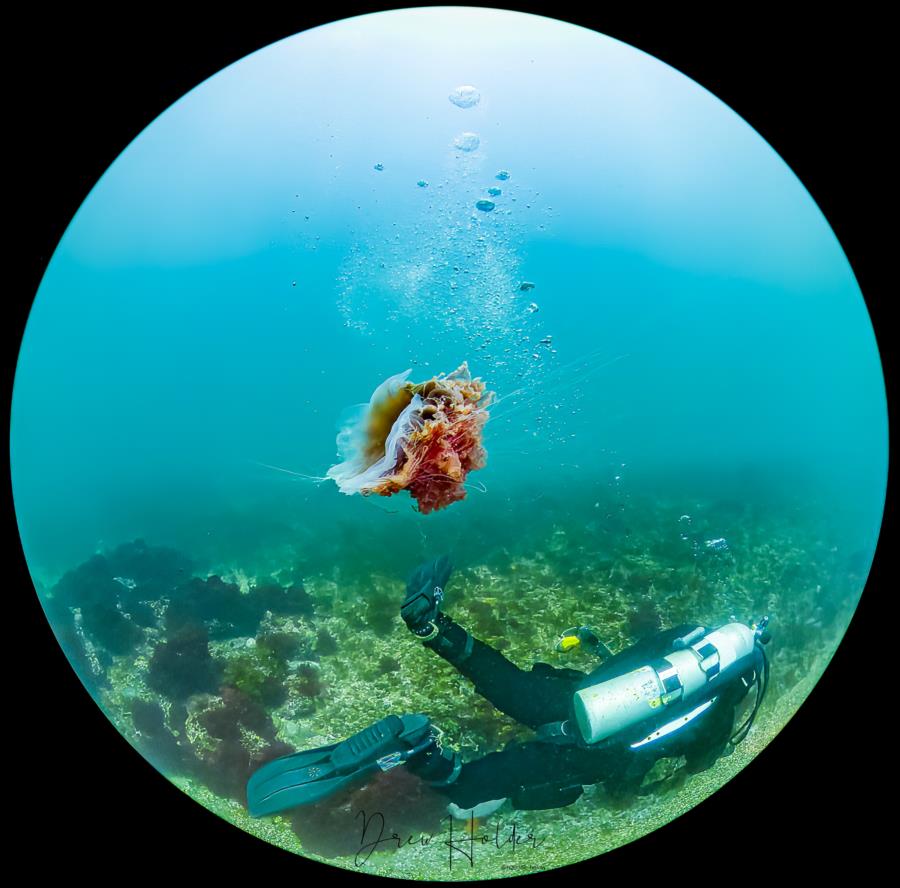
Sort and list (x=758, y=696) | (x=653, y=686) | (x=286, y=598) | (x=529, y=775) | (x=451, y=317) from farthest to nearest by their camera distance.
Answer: (x=758, y=696) → (x=529, y=775) → (x=653, y=686) → (x=286, y=598) → (x=451, y=317)

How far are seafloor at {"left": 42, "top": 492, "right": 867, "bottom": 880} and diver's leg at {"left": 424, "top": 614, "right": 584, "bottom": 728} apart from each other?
6 centimetres

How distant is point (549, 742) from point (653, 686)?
552mm

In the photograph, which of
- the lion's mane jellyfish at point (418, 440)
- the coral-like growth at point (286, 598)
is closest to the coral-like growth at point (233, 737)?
the coral-like growth at point (286, 598)

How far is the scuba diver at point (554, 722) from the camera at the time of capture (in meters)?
4.78

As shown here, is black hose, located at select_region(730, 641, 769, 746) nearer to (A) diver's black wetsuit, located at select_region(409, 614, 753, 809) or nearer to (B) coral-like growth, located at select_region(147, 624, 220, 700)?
(A) diver's black wetsuit, located at select_region(409, 614, 753, 809)

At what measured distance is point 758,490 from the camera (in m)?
4.93

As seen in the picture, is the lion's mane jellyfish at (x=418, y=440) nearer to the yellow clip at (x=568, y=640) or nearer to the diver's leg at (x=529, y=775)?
the yellow clip at (x=568, y=640)

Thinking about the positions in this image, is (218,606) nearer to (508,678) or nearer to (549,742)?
(508,678)

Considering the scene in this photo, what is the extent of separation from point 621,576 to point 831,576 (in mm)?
1300

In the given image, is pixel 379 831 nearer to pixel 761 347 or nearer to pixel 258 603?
pixel 258 603

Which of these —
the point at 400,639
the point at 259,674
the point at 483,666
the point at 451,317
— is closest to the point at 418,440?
the point at 451,317

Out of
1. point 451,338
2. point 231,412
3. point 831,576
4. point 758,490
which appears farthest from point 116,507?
point 831,576

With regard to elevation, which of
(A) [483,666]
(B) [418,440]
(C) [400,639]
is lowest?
(A) [483,666]

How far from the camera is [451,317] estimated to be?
445cm
